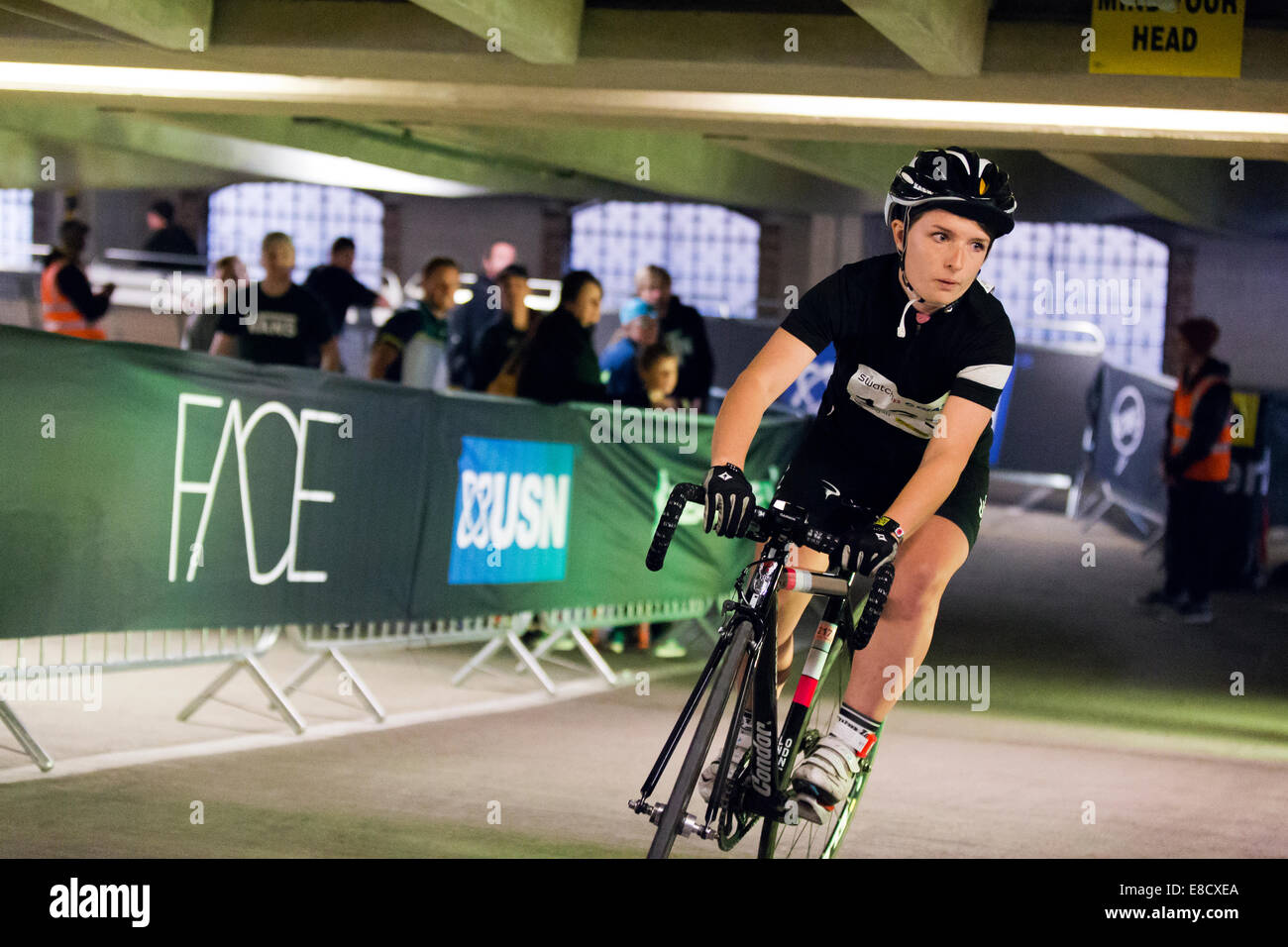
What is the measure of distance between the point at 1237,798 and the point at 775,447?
4945 mm

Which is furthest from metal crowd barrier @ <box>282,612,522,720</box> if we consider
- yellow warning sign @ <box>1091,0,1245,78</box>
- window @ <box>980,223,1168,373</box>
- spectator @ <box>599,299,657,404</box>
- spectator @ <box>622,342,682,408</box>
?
window @ <box>980,223,1168,373</box>

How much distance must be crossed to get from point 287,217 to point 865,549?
103 feet

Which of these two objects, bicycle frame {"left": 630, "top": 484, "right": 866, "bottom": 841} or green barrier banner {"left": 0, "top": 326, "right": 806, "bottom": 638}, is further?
green barrier banner {"left": 0, "top": 326, "right": 806, "bottom": 638}

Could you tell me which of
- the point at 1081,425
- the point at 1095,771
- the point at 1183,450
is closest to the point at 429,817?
the point at 1095,771

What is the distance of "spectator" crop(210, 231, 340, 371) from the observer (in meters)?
10.7

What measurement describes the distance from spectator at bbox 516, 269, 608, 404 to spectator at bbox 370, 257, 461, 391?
161cm

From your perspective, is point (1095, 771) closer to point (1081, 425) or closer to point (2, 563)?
point (2, 563)

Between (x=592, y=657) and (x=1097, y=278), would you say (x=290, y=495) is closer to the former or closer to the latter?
(x=592, y=657)

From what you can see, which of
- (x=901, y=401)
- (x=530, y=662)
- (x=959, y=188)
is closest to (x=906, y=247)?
(x=959, y=188)

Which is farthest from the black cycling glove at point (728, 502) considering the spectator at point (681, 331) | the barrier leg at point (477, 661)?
the spectator at point (681, 331)

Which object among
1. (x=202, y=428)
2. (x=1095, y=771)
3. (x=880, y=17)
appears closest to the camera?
(x=202, y=428)

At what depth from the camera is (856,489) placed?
5.02 meters

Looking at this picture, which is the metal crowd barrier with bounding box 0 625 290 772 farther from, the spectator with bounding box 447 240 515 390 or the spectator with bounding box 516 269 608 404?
the spectator with bounding box 447 240 515 390
